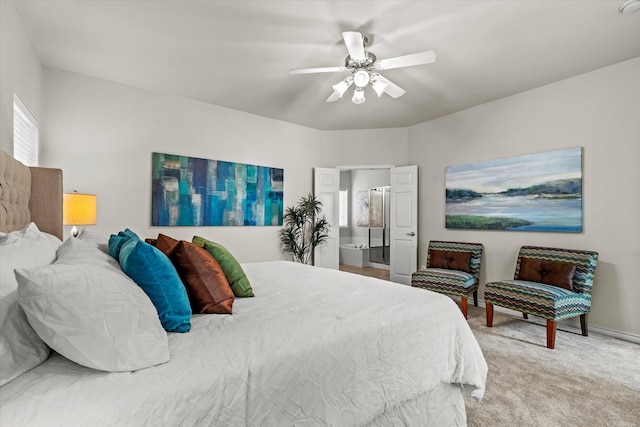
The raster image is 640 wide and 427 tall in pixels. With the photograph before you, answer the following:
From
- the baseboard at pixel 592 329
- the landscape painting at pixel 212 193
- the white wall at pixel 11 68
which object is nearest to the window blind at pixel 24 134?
the white wall at pixel 11 68

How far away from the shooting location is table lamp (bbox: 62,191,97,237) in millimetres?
2850

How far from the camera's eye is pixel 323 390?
3.87 feet

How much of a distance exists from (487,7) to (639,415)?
9.07 feet

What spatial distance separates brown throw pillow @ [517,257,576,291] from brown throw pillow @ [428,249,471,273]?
650 mm

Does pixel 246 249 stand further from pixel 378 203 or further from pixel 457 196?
pixel 378 203

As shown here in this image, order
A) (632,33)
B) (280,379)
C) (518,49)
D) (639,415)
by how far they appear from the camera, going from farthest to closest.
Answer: (518,49) → (632,33) → (639,415) → (280,379)

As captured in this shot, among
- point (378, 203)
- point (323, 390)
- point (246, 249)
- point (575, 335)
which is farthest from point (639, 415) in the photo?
point (378, 203)

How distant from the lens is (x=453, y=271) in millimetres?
4078

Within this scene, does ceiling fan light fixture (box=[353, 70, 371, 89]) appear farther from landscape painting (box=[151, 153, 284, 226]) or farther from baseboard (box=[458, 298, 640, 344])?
baseboard (box=[458, 298, 640, 344])

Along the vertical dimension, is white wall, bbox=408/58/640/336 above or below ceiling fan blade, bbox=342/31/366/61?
below

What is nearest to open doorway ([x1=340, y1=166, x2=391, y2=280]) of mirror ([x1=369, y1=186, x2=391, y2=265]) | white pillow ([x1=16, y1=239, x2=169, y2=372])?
mirror ([x1=369, y1=186, x2=391, y2=265])

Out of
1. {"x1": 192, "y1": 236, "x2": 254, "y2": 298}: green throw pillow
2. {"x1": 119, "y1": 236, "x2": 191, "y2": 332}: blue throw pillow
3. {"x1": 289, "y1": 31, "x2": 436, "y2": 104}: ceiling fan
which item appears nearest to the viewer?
{"x1": 119, "y1": 236, "x2": 191, "y2": 332}: blue throw pillow

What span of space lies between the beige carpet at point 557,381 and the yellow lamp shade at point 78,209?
3369mm

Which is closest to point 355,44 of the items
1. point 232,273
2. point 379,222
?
point 232,273
